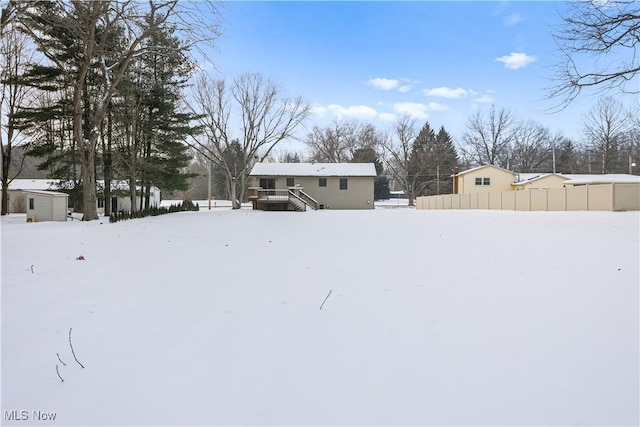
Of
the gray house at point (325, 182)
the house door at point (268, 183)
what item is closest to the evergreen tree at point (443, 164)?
the gray house at point (325, 182)

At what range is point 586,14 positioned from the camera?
28.5 feet

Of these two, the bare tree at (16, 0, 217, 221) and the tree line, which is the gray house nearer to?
the tree line

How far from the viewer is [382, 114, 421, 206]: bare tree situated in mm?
46594

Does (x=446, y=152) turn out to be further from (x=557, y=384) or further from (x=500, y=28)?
(x=557, y=384)

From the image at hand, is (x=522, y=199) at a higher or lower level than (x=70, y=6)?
lower

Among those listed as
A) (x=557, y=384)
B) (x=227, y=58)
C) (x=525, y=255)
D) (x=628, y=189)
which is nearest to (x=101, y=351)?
(x=557, y=384)

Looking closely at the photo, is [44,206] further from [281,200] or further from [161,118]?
[281,200]

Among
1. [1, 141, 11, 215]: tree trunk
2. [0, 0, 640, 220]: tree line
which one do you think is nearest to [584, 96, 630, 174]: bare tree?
[0, 0, 640, 220]: tree line

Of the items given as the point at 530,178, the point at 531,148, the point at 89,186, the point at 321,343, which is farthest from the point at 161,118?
the point at 531,148

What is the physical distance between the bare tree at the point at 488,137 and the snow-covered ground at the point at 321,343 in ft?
152

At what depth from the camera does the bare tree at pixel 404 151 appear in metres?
46.6

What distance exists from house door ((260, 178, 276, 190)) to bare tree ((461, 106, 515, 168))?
32.0 m

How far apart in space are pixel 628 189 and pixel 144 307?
19.2 m

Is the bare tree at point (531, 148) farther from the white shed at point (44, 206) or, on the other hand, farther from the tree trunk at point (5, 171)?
the tree trunk at point (5, 171)
